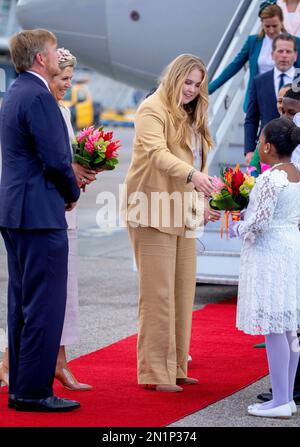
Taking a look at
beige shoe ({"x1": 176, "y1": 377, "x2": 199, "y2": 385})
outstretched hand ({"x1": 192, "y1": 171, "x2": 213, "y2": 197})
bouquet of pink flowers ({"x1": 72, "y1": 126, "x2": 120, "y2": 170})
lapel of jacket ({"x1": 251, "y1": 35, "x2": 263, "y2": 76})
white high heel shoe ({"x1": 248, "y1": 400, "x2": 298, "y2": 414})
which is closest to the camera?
white high heel shoe ({"x1": 248, "y1": 400, "x2": 298, "y2": 414})

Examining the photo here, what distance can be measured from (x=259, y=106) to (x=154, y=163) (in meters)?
2.36

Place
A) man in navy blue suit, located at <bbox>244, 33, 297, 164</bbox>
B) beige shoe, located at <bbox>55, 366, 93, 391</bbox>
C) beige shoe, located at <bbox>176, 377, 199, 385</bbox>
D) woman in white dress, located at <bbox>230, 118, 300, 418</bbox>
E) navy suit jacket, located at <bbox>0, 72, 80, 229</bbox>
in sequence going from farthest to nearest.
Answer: man in navy blue suit, located at <bbox>244, 33, 297, 164</bbox> → beige shoe, located at <bbox>176, 377, 199, 385</bbox> → beige shoe, located at <bbox>55, 366, 93, 391</bbox> → woman in white dress, located at <bbox>230, 118, 300, 418</bbox> → navy suit jacket, located at <bbox>0, 72, 80, 229</bbox>

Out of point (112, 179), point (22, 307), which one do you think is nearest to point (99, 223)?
point (112, 179)

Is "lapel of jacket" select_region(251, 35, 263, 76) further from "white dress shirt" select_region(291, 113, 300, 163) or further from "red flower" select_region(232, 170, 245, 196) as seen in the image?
"red flower" select_region(232, 170, 245, 196)

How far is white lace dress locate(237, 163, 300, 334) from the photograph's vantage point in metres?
5.20

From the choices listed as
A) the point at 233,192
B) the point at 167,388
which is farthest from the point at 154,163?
the point at 167,388

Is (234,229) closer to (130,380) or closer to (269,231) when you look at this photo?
(269,231)

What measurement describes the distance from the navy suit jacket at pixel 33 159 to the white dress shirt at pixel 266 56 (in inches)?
145

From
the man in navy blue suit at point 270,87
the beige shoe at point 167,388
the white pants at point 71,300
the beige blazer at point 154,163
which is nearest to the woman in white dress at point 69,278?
the white pants at point 71,300

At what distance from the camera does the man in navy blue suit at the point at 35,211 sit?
5.15 meters

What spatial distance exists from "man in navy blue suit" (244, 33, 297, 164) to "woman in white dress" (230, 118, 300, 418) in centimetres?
243

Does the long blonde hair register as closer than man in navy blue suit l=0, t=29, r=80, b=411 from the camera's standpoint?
No

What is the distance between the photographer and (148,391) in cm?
584

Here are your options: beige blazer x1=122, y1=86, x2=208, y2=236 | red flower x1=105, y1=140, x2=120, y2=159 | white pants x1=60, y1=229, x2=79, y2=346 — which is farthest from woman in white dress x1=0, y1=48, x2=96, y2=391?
beige blazer x1=122, y1=86, x2=208, y2=236
